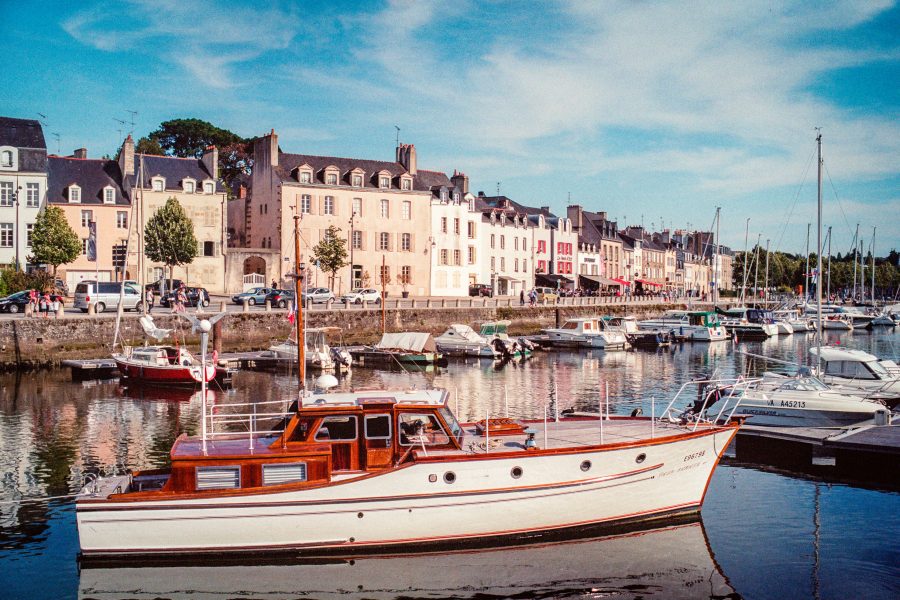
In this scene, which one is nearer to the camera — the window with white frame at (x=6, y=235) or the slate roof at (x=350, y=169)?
the window with white frame at (x=6, y=235)

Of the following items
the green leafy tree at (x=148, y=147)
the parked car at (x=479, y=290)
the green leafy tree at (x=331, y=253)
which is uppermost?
the green leafy tree at (x=148, y=147)

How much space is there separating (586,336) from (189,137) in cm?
5849

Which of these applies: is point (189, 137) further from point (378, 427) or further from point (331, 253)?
point (378, 427)

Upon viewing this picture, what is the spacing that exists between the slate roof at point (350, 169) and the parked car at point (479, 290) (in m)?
9.42

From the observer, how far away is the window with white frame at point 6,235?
5397 cm

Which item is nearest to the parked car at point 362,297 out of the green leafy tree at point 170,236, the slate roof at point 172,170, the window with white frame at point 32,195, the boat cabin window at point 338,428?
the green leafy tree at point 170,236

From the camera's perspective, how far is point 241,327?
155 feet

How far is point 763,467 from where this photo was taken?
806 inches

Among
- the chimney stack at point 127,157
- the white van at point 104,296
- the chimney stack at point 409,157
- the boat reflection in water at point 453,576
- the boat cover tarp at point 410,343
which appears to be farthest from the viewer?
the chimney stack at point 409,157

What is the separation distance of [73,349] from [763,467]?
33313 mm

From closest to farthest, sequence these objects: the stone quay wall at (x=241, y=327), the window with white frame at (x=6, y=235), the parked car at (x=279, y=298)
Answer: the stone quay wall at (x=241, y=327) < the parked car at (x=279, y=298) < the window with white frame at (x=6, y=235)

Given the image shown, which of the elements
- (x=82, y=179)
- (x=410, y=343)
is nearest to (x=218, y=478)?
(x=410, y=343)

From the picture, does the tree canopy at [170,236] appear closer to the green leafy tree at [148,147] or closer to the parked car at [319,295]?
the parked car at [319,295]

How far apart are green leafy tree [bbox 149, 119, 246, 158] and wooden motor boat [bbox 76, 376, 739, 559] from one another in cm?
8353
